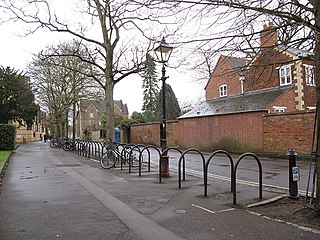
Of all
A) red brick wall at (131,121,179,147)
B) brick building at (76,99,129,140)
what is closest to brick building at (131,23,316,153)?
red brick wall at (131,121,179,147)

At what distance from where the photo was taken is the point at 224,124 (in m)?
23.3

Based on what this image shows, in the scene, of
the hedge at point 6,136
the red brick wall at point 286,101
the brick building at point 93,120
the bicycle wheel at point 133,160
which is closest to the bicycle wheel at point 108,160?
the bicycle wheel at point 133,160

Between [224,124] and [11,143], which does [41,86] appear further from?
[224,124]

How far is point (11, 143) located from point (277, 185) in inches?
920

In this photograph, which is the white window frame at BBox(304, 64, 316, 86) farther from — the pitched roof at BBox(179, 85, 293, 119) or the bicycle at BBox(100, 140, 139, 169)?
the pitched roof at BBox(179, 85, 293, 119)

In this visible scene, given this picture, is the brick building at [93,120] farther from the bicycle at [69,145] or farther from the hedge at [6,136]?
the hedge at [6,136]

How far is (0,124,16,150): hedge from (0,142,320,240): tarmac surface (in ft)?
58.5

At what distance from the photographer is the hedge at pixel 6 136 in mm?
25758

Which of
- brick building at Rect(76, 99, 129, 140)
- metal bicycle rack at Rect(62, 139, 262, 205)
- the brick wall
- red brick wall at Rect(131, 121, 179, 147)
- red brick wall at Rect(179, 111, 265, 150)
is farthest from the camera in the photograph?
brick building at Rect(76, 99, 129, 140)

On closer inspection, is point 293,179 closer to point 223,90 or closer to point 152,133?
point 223,90

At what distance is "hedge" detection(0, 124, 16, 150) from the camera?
25.8 meters

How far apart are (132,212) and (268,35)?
4634 mm

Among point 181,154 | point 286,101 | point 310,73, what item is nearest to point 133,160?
point 181,154

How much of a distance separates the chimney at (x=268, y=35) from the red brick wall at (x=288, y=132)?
11568 millimetres
